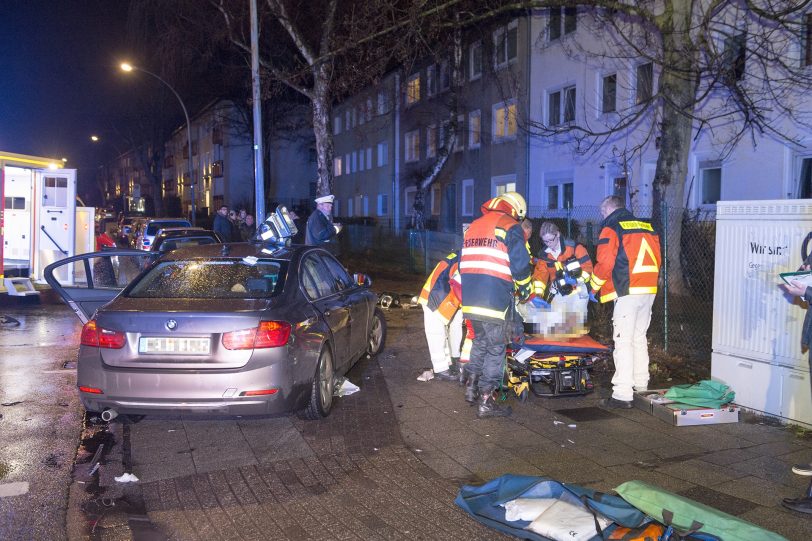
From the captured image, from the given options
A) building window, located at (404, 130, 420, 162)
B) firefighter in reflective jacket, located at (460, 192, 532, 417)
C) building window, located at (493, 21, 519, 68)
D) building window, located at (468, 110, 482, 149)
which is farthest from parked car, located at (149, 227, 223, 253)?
building window, located at (404, 130, 420, 162)

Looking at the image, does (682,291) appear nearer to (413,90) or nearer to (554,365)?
(554,365)

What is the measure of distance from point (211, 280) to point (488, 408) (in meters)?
2.66

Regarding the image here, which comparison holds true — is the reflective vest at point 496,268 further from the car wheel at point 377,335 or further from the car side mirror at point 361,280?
the car wheel at point 377,335

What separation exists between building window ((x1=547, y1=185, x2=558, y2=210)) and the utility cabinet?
16921 millimetres

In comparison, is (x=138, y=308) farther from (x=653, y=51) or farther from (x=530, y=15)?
(x=530, y=15)

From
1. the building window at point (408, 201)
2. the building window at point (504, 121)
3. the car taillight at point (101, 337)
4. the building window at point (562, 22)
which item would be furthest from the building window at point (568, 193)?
the car taillight at point (101, 337)

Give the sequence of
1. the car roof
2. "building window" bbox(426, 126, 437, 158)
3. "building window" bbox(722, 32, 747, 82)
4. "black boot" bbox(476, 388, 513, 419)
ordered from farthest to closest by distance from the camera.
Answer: "building window" bbox(426, 126, 437, 158) < "building window" bbox(722, 32, 747, 82) < the car roof < "black boot" bbox(476, 388, 513, 419)

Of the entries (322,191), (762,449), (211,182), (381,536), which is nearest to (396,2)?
(322,191)

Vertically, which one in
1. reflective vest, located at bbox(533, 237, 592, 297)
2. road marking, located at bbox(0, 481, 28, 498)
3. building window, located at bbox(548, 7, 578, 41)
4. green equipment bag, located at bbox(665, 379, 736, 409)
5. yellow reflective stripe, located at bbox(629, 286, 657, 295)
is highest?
building window, located at bbox(548, 7, 578, 41)

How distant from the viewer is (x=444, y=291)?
7.26 meters

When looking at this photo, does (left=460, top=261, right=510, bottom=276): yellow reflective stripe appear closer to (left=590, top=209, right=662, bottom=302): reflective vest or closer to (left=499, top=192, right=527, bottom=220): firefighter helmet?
(left=499, top=192, right=527, bottom=220): firefighter helmet

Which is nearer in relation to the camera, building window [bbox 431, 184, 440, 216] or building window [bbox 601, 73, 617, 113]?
building window [bbox 601, 73, 617, 113]

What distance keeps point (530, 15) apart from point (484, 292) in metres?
19.6

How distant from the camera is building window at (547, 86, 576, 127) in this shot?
21.9 metres
